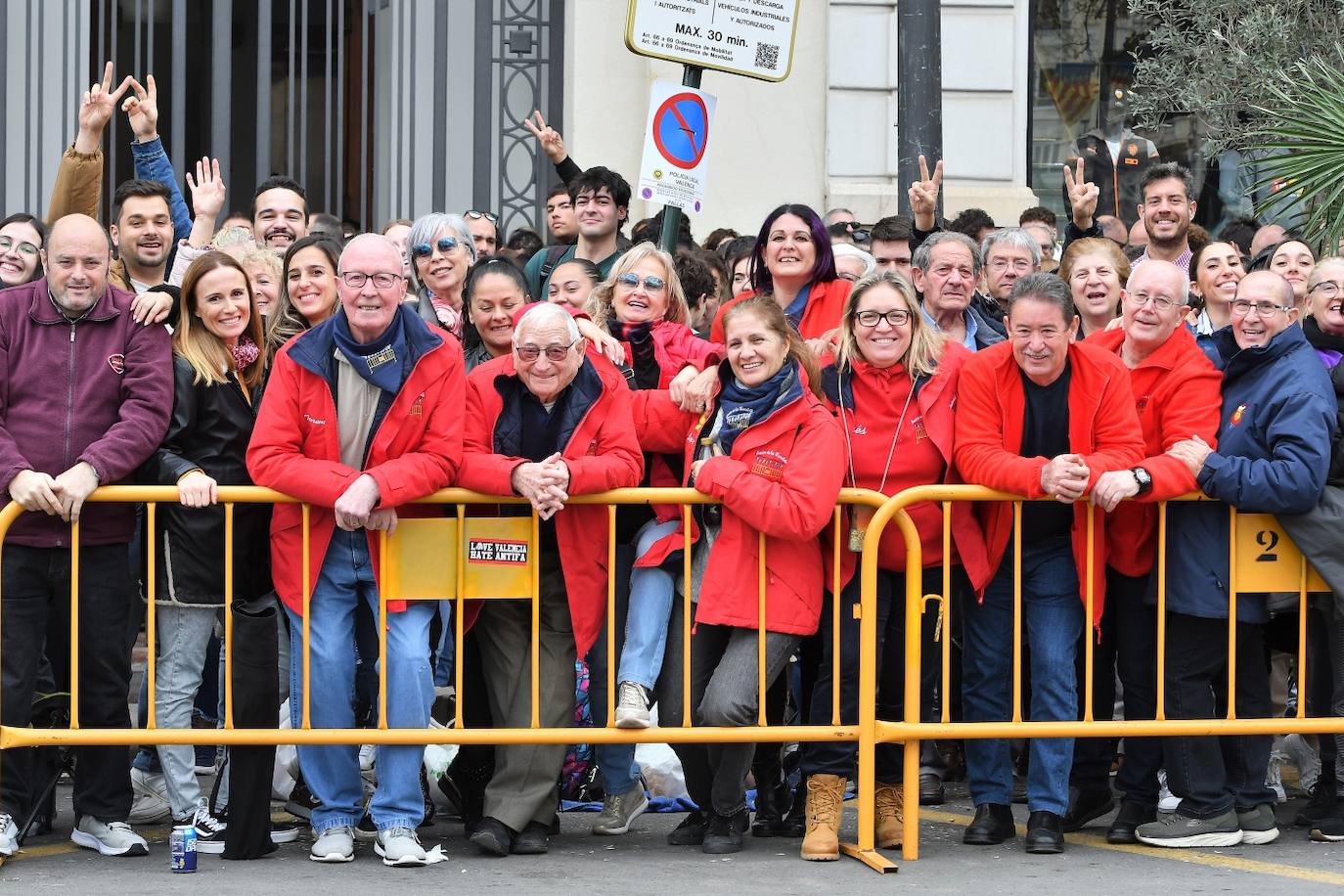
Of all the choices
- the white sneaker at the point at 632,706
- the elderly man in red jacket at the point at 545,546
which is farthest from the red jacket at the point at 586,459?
the white sneaker at the point at 632,706

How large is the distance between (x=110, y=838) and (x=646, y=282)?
2.79 metres

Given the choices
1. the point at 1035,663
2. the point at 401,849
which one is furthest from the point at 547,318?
the point at 1035,663

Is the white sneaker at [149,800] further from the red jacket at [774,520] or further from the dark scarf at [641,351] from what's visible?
the dark scarf at [641,351]

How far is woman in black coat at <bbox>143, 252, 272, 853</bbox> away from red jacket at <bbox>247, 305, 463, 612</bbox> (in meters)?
0.19

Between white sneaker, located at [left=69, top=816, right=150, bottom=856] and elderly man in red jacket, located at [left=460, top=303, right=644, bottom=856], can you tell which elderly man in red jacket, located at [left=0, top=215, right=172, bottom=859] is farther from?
elderly man in red jacket, located at [left=460, top=303, right=644, bottom=856]

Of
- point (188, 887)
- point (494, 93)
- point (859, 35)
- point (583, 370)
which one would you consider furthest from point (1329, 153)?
point (188, 887)

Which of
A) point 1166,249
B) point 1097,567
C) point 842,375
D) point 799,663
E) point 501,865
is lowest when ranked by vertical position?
point 501,865

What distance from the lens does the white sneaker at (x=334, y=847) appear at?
21.3 ft

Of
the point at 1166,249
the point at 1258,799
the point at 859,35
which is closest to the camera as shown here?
the point at 1258,799

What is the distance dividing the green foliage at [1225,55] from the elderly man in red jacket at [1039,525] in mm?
5845

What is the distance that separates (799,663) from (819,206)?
6.12 metres

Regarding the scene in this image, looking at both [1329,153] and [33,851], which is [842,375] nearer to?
[33,851]

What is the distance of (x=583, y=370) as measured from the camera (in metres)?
6.73

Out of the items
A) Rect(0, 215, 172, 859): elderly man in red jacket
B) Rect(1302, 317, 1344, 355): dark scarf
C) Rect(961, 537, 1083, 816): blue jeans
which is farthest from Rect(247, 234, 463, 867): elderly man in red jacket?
Rect(1302, 317, 1344, 355): dark scarf
